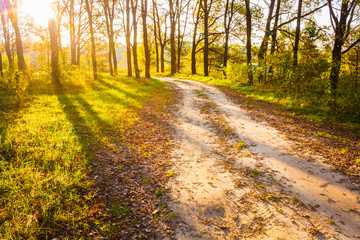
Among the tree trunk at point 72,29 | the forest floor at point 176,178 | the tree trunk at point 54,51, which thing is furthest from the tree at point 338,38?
the tree trunk at point 72,29

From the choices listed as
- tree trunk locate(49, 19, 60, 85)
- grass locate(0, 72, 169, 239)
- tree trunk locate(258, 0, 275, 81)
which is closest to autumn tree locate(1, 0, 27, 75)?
tree trunk locate(49, 19, 60, 85)

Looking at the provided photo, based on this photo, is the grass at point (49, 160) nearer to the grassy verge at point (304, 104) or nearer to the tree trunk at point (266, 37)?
the grassy verge at point (304, 104)

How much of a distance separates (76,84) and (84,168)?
1487 centimetres

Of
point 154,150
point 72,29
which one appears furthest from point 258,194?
point 72,29

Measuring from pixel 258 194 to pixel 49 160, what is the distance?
5594 mm

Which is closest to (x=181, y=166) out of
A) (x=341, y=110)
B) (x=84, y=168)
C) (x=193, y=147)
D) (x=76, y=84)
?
(x=193, y=147)

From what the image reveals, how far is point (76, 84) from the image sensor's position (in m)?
17.6

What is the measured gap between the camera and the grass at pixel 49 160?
141 inches

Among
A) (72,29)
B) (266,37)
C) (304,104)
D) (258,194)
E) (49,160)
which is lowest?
(258,194)

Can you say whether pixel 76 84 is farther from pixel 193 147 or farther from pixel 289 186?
pixel 289 186

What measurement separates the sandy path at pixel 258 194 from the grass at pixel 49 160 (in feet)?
7.30

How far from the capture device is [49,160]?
17.6ft

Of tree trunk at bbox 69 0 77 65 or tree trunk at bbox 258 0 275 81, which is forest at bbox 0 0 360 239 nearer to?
tree trunk at bbox 258 0 275 81

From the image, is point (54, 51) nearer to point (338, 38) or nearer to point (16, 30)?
point (16, 30)
